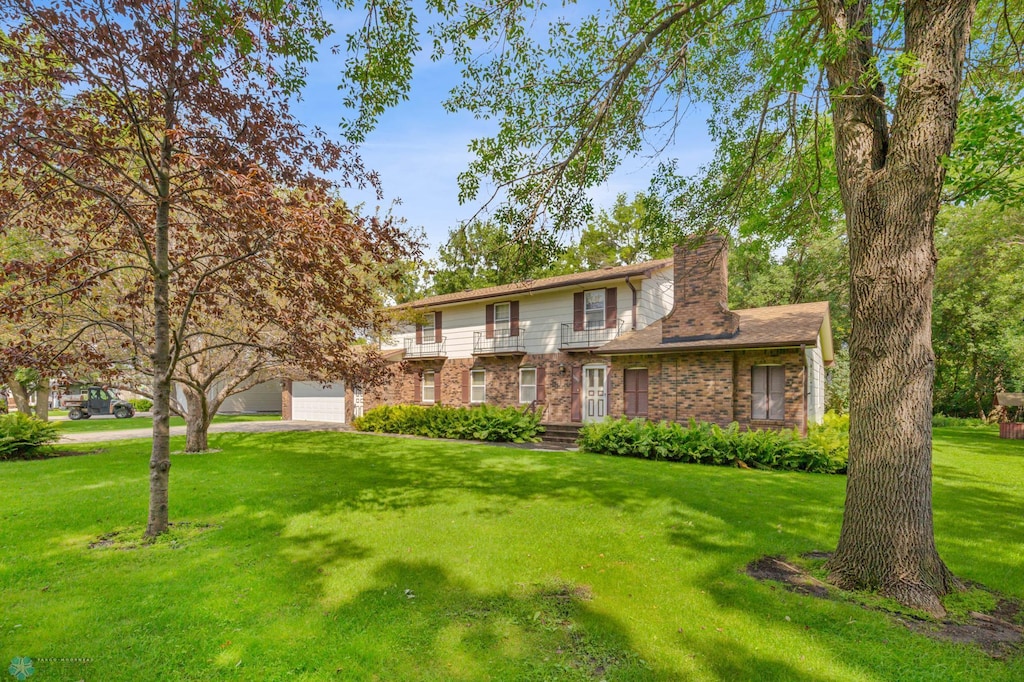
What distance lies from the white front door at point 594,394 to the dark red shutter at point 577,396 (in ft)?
0.55

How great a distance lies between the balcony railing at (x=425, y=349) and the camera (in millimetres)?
21656

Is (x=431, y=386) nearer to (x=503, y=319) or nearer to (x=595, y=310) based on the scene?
(x=503, y=319)

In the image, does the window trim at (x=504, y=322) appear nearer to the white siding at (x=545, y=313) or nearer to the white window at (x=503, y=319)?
the white window at (x=503, y=319)

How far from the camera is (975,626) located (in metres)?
3.88

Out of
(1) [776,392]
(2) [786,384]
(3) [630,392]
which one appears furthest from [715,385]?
(3) [630,392]

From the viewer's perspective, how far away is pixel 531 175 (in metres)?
6.47

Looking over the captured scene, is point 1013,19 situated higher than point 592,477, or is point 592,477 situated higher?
point 1013,19

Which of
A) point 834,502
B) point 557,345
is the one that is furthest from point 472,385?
point 834,502

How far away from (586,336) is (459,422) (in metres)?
5.57

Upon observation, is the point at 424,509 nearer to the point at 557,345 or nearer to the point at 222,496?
the point at 222,496

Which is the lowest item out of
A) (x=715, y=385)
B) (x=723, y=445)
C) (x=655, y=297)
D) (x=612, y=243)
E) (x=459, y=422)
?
(x=459, y=422)

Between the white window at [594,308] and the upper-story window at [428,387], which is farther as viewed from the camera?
the upper-story window at [428,387]

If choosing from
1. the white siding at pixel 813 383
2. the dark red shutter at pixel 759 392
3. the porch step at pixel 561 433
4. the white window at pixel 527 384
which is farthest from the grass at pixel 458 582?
the white window at pixel 527 384

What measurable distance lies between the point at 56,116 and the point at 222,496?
18.7 ft
